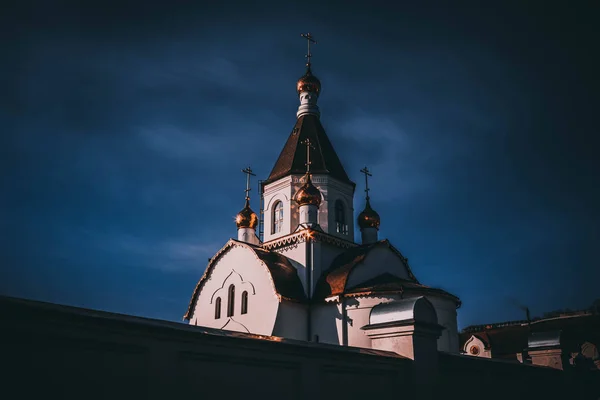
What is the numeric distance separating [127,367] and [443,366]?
5.04 m

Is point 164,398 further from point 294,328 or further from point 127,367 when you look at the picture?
point 294,328

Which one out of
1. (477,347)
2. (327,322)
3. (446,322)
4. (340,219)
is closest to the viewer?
(446,322)

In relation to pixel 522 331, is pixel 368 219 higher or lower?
higher

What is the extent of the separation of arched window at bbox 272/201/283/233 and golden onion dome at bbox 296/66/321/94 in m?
5.36

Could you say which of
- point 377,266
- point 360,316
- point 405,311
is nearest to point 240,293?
point 360,316

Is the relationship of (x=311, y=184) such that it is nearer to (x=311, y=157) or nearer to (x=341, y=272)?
(x=311, y=157)

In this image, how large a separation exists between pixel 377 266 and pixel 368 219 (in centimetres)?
317

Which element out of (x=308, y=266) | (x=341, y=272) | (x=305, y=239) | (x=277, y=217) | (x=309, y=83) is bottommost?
(x=341, y=272)

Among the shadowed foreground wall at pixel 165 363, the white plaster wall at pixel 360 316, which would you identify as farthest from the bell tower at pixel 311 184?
the shadowed foreground wall at pixel 165 363

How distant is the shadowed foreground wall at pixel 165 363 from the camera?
4.11 m

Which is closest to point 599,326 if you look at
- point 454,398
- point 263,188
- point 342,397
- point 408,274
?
point 408,274

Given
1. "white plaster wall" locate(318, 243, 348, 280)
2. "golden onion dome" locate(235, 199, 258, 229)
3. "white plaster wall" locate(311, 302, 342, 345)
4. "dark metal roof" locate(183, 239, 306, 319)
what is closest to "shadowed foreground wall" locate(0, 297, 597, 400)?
"white plaster wall" locate(311, 302, 342, 345)

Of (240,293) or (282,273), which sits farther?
(240,293)

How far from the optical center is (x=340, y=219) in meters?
19.6
